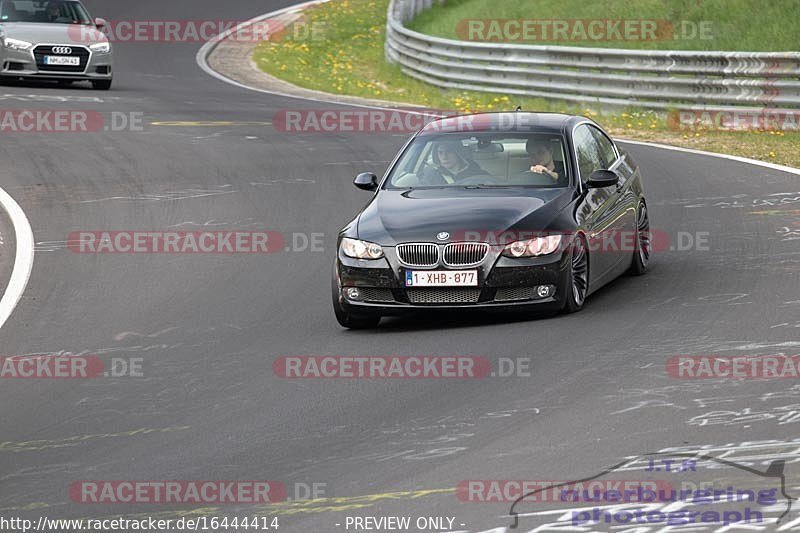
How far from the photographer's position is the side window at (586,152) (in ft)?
39.7

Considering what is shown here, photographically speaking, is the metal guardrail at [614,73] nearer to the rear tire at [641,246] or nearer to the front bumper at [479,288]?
the rear tire at [641,246]

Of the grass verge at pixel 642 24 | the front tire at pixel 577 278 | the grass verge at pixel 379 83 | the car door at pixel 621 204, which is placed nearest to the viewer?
the front tire at pixel 577 278

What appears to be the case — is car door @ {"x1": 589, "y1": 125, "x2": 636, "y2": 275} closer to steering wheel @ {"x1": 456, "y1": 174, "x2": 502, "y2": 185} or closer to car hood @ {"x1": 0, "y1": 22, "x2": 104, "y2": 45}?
steering wheel @ {"x1": 456, "y1": 174, "x2": 502, "y2": 185}

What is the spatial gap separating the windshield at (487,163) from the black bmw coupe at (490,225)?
0.4 inches

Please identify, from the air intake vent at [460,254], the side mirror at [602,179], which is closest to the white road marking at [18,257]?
the air intake vent at [460,254]

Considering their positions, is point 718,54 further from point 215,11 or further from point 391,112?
point 215,11

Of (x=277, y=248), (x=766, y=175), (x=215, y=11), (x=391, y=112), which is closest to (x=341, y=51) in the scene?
(x=215, y=11)

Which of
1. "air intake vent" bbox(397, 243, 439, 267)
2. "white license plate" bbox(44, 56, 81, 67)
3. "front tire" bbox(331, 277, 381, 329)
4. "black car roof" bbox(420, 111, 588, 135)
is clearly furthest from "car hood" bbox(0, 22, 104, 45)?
"air intake vent" bbox(397, 243, 439, 267)

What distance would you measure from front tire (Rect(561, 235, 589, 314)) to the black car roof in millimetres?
1422

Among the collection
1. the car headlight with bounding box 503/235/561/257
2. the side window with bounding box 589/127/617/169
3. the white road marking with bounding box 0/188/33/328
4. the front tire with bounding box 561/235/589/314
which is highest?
the side window with bounding box 589/127/617/169

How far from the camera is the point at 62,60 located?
27422 mm

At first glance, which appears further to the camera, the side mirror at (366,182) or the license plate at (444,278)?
the side mirror at (366,182)

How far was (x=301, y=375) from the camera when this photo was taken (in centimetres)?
946

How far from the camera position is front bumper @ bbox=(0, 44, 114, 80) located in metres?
27.2
